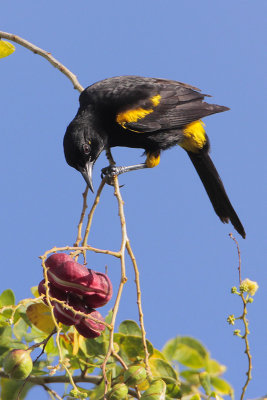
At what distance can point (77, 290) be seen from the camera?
1.95 m

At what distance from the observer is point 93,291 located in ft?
6.38

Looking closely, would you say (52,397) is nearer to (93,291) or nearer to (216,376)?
(93,291)

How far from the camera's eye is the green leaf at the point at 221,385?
241 cm

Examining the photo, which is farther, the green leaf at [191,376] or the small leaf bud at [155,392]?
the green leaf at [191,376]

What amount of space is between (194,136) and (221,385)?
2.31m

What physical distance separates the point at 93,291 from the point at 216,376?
3.08 ft

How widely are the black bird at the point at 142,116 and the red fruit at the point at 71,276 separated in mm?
1659

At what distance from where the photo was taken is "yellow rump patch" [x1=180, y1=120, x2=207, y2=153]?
14.0ft

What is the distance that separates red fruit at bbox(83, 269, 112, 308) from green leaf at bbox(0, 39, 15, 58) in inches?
42.8

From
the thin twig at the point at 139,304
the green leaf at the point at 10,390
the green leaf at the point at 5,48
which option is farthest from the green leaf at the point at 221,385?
the green leaf at the point at 5,48

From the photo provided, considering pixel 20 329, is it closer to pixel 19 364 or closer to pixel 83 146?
pixel 19 364

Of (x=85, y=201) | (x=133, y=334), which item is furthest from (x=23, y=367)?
(x=85, y=201)

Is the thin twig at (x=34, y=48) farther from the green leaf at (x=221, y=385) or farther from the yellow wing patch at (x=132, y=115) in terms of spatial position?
the green leaf at (x=221, y=385)

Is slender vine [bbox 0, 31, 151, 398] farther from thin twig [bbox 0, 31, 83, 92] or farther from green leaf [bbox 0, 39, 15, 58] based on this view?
green leaf [bbox 0, 39, 15, 58]
